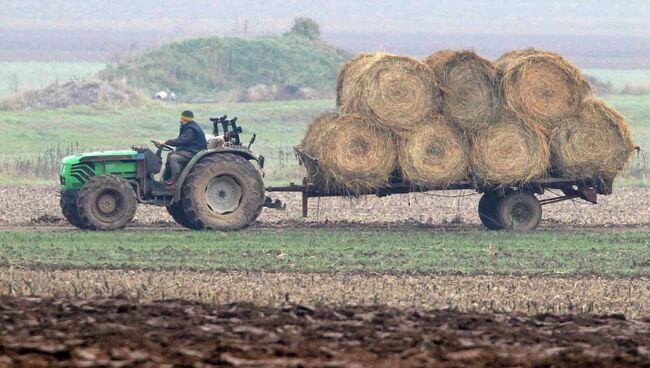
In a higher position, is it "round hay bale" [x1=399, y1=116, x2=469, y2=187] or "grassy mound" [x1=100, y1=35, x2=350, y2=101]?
"grassy mound" [x1=100, y1=35, x2=350, y2=101]

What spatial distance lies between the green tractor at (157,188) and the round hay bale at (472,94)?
8.53 ft

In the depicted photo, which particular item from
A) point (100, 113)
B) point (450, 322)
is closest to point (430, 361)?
point (450, 322)

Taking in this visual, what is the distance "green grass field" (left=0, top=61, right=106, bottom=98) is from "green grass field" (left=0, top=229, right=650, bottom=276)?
4650 centimetres

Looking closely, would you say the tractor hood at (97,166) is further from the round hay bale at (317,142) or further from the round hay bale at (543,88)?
the round hay bale at (543,88)

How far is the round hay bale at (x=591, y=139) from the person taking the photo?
19.1m

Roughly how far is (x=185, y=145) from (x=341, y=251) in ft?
10.2

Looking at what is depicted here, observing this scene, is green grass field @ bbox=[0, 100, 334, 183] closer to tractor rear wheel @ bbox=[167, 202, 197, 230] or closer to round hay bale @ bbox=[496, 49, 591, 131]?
tractor rear wheel @ bbox=[167, 202, 197, 230]

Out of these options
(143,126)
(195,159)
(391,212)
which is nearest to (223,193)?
(195,159)

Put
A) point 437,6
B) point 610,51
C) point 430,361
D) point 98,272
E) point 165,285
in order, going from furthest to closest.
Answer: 1. point 437,6
2. point 610,51
3. point 98,272
4. point 165,285
5. point 430,361

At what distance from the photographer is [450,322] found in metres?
10.7

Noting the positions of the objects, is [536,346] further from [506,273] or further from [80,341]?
[506,273]

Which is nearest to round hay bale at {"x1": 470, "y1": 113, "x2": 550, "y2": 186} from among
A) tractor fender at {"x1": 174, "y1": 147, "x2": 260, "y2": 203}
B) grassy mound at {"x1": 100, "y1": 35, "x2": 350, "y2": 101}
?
tractor fender at {"x1": 174, "y1": 147, "x2": 260, "y2": 203}

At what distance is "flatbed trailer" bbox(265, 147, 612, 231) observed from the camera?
1916cm

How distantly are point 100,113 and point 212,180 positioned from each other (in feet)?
71.5
